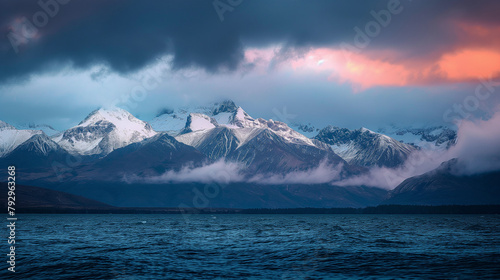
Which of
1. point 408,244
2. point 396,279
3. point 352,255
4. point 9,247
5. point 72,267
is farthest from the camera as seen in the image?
point 408,244

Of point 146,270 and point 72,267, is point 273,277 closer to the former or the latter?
point 146,270

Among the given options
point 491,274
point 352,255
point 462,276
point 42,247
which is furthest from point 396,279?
point 42,247

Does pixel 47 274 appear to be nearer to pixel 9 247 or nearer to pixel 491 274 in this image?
pixel 9 247

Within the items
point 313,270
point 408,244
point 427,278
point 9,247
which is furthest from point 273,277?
point 9,247

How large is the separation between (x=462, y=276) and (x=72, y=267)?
64.1 metres

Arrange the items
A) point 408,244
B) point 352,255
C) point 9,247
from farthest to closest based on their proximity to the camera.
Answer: point 408,244 → point 9,247 → point 352,255

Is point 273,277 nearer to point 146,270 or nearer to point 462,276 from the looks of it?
point 146,270

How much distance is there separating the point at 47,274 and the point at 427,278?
59518 millimetres

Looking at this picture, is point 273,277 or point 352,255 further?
point 352,255

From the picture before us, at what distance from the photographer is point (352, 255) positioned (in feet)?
340

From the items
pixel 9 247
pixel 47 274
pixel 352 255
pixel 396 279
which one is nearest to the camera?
pixel 396 279

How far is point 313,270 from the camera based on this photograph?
8425 cm

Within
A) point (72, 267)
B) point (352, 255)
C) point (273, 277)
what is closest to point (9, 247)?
point (72, 267)

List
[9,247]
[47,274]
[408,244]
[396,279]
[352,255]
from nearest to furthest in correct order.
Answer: [396,279] → [47,274] → [352,255] → [9,247] → [408,244]
